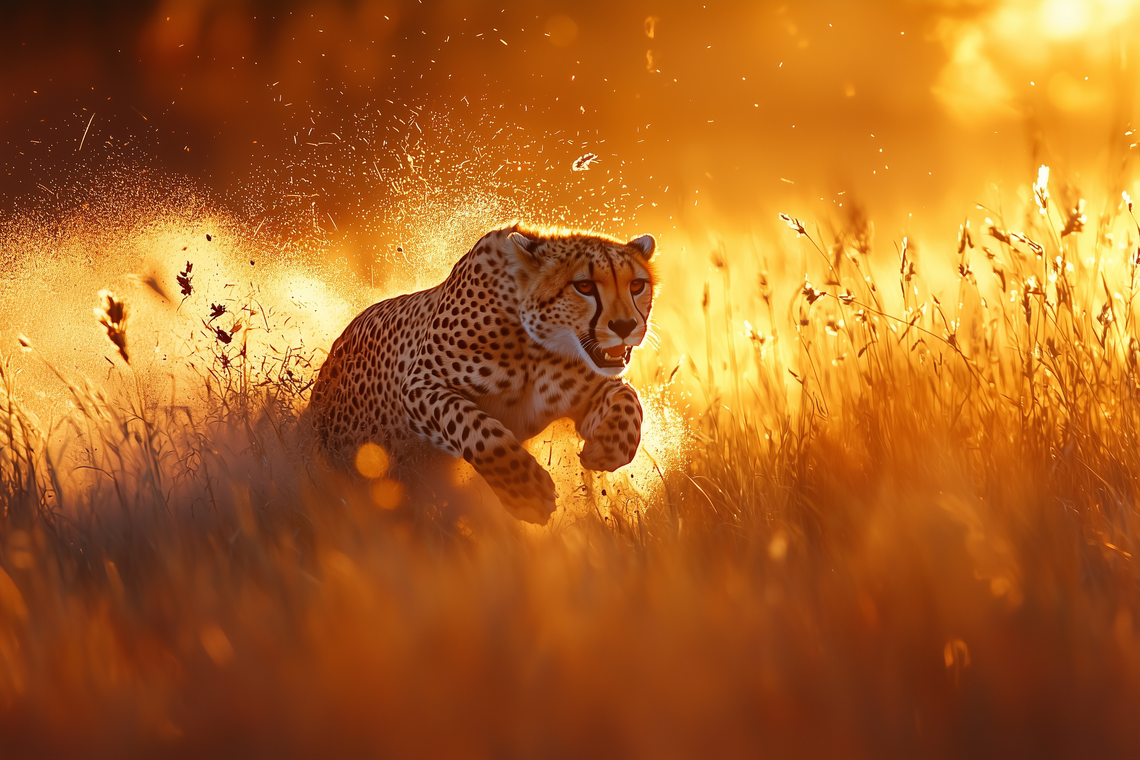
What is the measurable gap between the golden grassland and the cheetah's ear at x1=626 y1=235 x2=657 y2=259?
1.48 metres

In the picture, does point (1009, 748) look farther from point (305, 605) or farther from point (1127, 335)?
point (1127, 335)

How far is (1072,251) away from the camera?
319 cm

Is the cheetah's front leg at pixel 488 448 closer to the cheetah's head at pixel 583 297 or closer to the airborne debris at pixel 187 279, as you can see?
the cheetah's head at pixel 583 297

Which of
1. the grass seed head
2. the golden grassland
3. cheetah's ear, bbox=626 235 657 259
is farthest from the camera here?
cheetah's ear, bbox=626 235 657 259

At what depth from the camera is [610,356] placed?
12.4 feet

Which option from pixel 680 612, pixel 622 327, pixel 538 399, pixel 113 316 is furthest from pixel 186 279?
pixel 680 612

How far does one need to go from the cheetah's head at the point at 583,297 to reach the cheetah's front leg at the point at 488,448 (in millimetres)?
437

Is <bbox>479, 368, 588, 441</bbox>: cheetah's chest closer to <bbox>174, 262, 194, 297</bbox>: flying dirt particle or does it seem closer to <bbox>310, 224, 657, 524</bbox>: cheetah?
<bbox>310, 224, 657, 524</bbox>: cheetah

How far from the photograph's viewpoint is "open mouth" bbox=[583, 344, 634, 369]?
374 cm

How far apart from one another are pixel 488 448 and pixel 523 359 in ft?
1.77

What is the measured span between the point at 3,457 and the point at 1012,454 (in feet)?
11.1

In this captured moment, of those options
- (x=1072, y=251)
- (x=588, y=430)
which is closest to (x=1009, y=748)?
(x=1072, y=251)

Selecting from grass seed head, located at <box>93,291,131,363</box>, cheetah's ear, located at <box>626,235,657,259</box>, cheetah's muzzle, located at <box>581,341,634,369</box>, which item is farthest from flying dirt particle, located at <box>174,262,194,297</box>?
cheetah's ear, located at <box>626,235,657,259</box>

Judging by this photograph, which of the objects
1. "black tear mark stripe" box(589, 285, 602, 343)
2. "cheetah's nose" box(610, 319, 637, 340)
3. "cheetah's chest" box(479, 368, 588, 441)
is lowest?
"cheetah's chest" box(479, 368, 588, 441)
